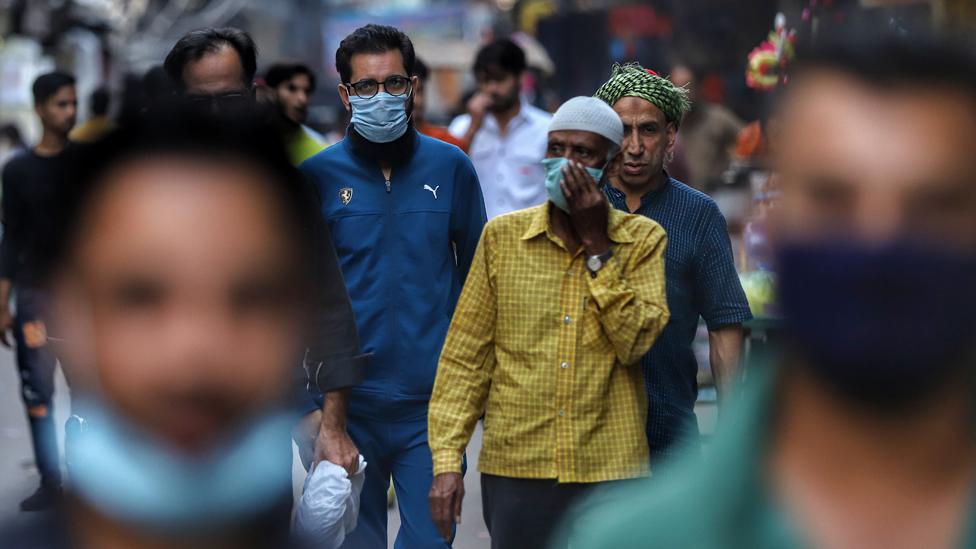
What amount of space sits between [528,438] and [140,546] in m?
2.49

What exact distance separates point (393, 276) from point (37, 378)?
3.18 m

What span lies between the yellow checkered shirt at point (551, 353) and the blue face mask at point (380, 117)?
912 millimetres

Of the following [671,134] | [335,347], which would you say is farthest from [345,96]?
[335,347]

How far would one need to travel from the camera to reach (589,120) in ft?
13.3

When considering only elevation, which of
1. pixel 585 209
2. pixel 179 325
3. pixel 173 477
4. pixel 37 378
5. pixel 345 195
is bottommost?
pixel 37 378

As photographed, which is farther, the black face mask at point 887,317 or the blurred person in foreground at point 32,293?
the blurred person in foreground at point 32,293

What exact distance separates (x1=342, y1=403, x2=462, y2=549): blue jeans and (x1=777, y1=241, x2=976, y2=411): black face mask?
3.34 metres

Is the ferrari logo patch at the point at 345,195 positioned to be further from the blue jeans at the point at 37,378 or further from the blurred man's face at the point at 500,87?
the blurred man's face at the point at 500,87

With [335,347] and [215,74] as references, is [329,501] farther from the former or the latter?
[215,74]

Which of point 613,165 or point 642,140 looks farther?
point 642,140

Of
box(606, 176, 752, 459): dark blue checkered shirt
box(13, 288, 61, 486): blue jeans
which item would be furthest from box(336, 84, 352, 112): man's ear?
box(13, 288, 61, 486): blue jeans

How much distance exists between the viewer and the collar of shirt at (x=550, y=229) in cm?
393

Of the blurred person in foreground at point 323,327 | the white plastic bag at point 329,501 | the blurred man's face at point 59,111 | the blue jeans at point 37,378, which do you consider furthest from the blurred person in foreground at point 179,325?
the blurred man's face at point 59,111

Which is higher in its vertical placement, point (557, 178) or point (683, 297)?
point (557, 178)
